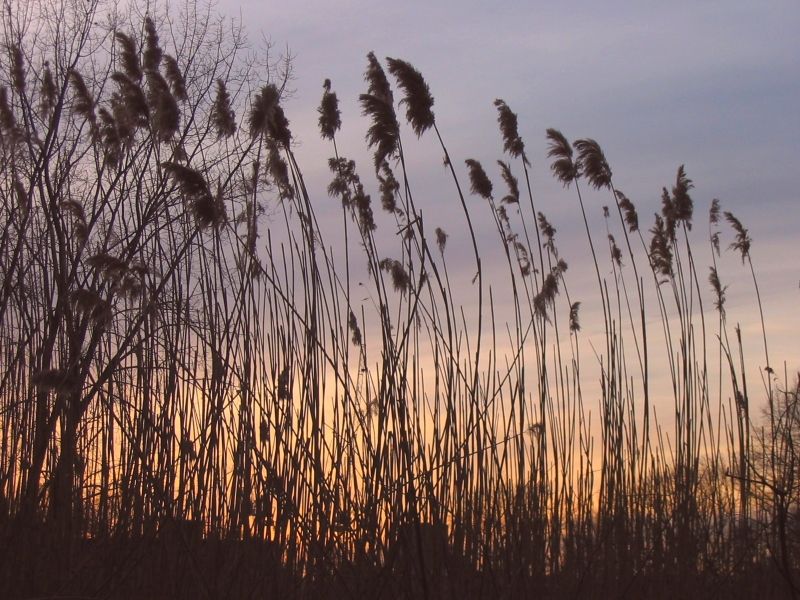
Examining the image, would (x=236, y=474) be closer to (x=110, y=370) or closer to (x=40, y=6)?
(x=110, y=370)

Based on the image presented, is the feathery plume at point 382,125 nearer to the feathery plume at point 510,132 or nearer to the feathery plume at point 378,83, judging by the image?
the feathery plume at point 378,83

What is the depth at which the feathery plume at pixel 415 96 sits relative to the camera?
2545mm

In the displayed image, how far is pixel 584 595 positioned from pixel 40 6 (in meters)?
5.11

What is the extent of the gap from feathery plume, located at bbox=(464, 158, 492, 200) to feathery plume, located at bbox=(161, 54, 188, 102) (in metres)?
1.24

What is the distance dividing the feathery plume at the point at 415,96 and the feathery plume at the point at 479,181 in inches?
34.2

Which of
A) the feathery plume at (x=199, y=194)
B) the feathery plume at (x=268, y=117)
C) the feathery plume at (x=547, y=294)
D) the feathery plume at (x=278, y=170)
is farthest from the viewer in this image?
the feathery plume at (x=547, y=294)

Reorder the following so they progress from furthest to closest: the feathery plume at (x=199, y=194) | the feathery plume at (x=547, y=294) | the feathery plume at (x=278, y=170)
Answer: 1. the feathery plume at (x=547, y=294)
2. the feathery plume at (x=278, y=170)
3. the feathery plume at (x=199, y=194)

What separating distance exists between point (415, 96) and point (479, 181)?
903 mm

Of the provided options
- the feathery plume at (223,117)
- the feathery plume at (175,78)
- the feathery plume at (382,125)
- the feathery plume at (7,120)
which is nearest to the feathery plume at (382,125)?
the feathery plume at (382,125)

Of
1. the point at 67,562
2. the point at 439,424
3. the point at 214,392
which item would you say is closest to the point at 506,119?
the point at 439,424

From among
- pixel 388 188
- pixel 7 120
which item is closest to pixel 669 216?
pixel 388 188

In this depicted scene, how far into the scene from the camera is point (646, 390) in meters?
3.26

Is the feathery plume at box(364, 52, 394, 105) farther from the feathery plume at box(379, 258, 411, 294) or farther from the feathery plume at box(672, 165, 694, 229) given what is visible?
the feathery plume at box(672, 165, 694, 229)

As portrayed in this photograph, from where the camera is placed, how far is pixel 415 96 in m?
2.56
